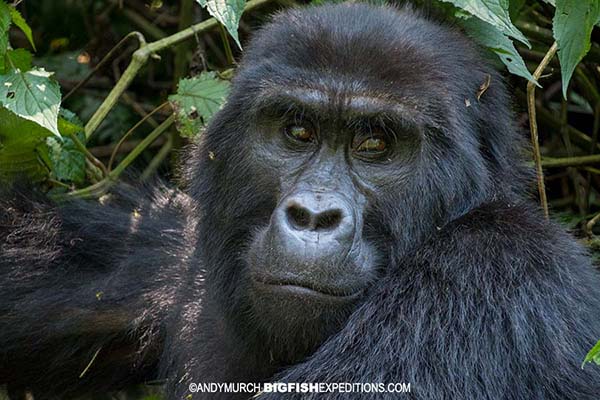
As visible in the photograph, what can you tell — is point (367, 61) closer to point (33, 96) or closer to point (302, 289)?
point (302, 289)

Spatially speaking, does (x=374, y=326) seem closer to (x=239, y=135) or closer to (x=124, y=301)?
(x=239, y=135)

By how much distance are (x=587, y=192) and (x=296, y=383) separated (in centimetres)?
309

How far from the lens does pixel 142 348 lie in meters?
4.91

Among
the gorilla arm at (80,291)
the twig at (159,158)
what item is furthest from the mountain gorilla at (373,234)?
the twig at (159,158)

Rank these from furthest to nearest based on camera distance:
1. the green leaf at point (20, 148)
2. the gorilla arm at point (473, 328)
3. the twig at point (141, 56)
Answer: the twig at point (141, 56)
the green leaf at point (20, 148)
the gorilla arm at point (473, 328)

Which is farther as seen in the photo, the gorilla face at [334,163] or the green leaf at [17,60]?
the green leaf at [17,60]

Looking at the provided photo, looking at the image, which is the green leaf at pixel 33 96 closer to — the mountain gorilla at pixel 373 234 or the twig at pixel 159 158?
the mountain gorilla at pixel 373 234

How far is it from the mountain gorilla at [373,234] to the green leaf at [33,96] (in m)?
0.59

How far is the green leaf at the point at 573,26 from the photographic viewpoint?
12.6 ft

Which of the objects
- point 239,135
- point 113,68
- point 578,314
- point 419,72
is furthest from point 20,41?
point 578,314

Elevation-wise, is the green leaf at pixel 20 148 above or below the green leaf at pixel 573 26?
below

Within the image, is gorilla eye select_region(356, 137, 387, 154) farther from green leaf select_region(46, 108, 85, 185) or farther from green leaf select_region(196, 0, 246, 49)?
green leaf select_region(46, 108, 85, 185)

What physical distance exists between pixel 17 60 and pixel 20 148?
55cm

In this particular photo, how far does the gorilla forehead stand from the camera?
3.79 metres
